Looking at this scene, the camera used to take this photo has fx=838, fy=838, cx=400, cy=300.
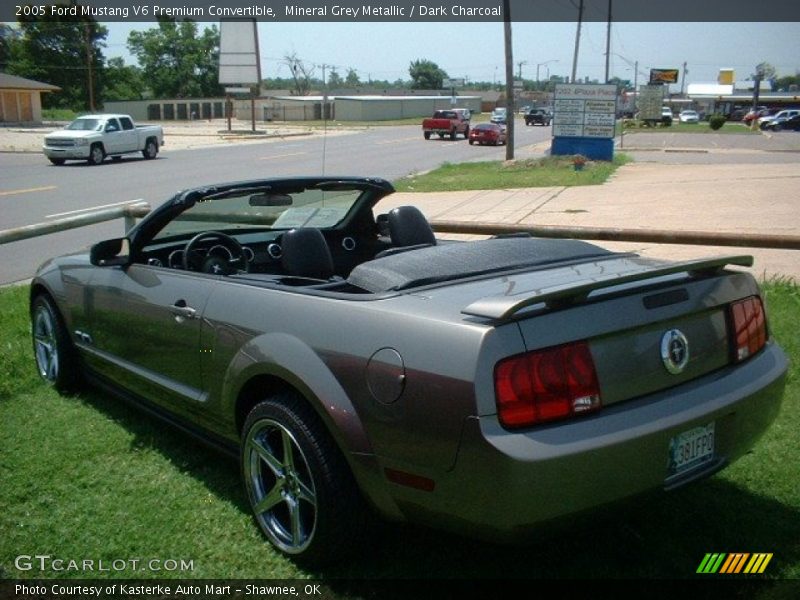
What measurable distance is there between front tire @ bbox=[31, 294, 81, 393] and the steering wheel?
130 centimetres

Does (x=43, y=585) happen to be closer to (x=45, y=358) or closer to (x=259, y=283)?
(x=259, y=283)

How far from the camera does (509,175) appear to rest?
26.3 m

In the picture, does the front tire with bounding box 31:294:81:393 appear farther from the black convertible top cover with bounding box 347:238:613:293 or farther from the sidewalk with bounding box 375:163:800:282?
the sidewalk with bounding box 375:163:800:282

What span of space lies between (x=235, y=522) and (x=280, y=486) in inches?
19.2

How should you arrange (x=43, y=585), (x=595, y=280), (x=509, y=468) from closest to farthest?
(x=509, y=468) < (x=595, y=280) < (x=43, y=585)

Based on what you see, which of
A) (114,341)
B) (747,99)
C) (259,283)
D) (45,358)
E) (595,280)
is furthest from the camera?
(747,99)

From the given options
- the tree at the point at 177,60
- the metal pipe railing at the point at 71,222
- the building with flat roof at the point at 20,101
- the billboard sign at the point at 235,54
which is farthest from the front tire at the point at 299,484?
the tree at the point at 177,60

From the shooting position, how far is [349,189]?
4.98 meters

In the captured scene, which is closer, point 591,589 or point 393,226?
point 591,589

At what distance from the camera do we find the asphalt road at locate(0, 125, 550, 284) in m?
13.6

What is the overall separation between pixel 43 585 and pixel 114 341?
1.63m

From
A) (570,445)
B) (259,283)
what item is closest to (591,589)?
(570,445)

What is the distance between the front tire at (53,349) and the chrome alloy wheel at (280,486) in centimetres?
223

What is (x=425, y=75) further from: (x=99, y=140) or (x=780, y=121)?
(x=99, y=140)
